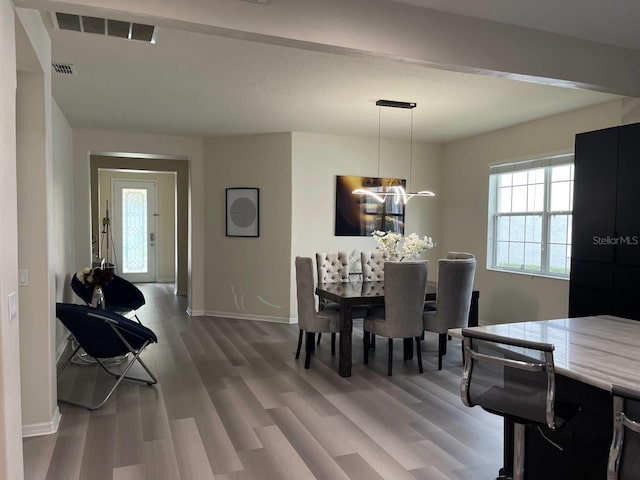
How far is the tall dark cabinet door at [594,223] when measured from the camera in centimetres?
388

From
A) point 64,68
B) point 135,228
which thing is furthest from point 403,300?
point 135,228

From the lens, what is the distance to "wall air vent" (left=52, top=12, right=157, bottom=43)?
110 inches

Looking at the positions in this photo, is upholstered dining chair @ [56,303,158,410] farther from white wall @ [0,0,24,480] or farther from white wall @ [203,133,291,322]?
white wall @ [203,133,291,322]

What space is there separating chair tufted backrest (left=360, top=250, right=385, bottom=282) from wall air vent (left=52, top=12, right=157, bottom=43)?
3.44 m

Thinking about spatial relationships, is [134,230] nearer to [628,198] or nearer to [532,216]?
[532,216]

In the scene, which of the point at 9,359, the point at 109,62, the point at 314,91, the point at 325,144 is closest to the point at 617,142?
the point at 314,91

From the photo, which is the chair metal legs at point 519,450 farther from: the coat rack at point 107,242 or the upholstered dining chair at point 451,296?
the coat rack at point 107,242

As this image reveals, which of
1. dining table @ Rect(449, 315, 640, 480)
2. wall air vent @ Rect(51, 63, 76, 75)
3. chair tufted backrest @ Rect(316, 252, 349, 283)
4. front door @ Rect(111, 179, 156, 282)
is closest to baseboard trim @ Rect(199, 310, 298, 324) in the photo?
chair tufted backrest @ Rect(316, 252, 349, 283)

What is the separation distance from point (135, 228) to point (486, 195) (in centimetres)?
759

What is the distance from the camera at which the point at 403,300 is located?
412cm

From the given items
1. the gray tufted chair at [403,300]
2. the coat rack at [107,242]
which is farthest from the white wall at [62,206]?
the coat rack at [107,242]

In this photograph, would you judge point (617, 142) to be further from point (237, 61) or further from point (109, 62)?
point (109, 62)

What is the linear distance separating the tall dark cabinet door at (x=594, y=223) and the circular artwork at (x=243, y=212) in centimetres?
399

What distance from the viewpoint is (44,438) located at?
2.90m
